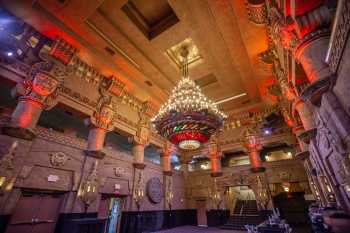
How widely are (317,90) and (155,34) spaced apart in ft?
17.3

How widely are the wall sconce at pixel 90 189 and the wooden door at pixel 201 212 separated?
7363mm

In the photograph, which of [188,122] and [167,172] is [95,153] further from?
[167,172]

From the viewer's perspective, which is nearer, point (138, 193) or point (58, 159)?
point (58, 159)

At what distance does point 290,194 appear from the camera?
10.7 meters

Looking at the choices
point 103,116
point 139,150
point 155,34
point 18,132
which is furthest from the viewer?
point 139,150

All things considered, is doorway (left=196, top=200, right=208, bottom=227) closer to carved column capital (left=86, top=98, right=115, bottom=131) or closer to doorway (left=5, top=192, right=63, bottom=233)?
carved column capital (left=86, top=98, right=115, bottom=131)

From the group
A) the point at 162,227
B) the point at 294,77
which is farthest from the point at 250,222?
the point at 294,77

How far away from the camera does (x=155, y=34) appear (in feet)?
20.2

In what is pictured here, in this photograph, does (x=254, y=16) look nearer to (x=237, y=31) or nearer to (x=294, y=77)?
(x=237, y=31)

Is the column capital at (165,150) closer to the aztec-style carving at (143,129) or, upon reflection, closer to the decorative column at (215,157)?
the aztec-style carving at (143,129)

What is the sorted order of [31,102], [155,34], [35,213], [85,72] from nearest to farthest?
[35,213] → [31,102] → [155,34] → [85,72]

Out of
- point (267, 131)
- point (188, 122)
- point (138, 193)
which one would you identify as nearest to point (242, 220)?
point (267, 131)

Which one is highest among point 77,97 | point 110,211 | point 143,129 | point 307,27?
point 77,97

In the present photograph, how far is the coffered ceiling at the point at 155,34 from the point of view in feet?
17.0
